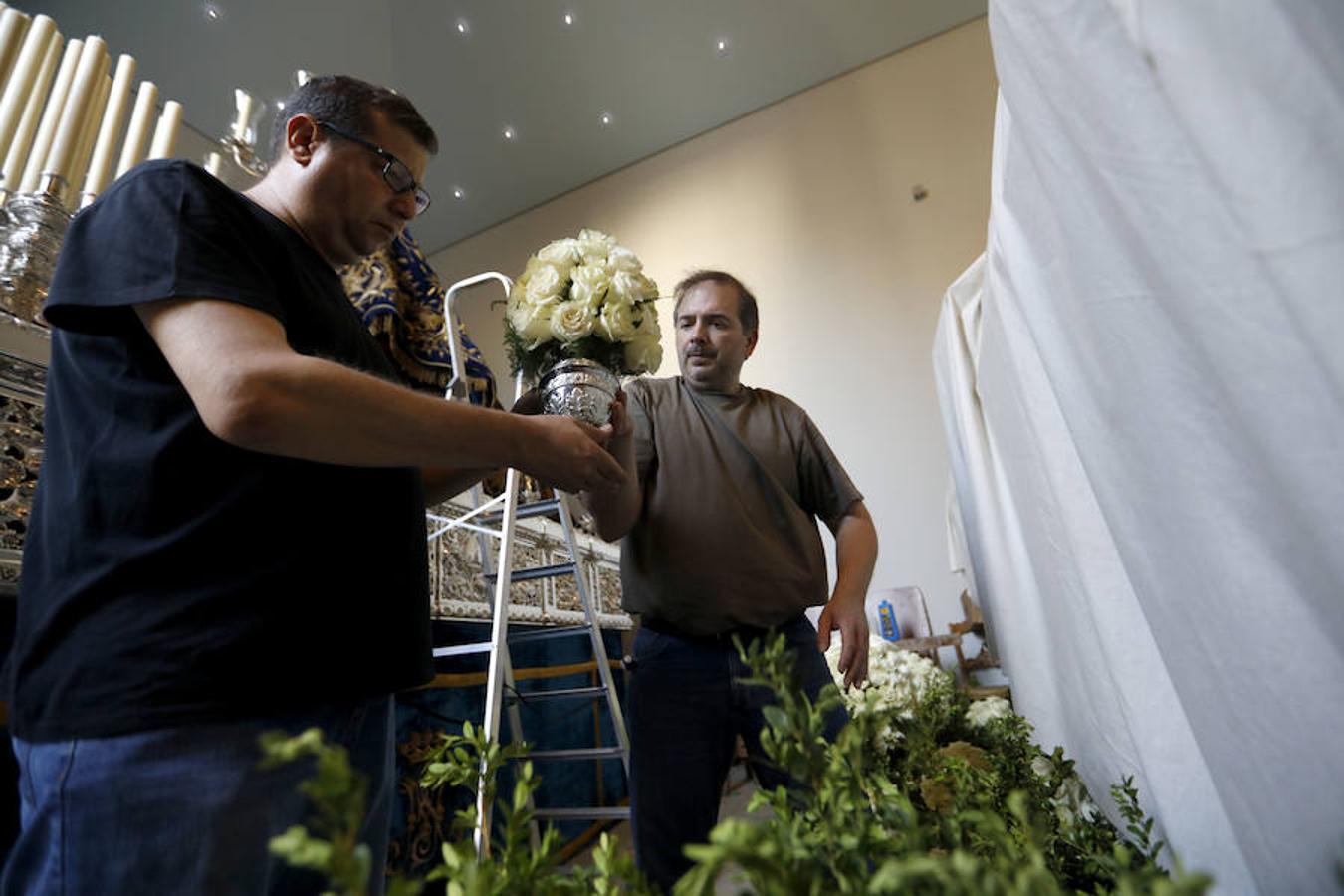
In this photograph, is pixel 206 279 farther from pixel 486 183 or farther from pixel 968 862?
pixel 486 183

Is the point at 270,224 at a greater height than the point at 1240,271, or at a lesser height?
greater

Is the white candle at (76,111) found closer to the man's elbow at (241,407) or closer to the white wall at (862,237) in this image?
the man's elbow at (241,407)

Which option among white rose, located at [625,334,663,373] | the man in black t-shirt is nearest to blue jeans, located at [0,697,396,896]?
the man in black t-shirt

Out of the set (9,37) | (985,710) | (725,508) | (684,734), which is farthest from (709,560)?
(9,37)

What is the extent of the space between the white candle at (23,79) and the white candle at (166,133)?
0.28 metres

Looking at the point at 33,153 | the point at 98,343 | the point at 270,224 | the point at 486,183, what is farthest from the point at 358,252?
the point at 486,183

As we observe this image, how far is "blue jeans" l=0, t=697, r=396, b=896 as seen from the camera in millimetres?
642

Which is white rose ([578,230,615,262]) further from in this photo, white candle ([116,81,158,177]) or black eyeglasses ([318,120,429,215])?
white candle ([116,81,158,177])

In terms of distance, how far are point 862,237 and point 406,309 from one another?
14.8 feet

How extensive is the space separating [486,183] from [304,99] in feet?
20.5

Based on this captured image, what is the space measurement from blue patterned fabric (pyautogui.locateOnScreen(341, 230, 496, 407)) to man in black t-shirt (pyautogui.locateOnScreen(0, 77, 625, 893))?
913 millimetres

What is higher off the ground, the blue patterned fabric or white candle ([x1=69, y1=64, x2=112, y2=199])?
white candle ([x1=69, y1=64, x2=112, y2=199])

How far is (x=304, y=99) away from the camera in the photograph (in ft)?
3.40

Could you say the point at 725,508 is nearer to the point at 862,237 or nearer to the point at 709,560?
the point at 709,560
